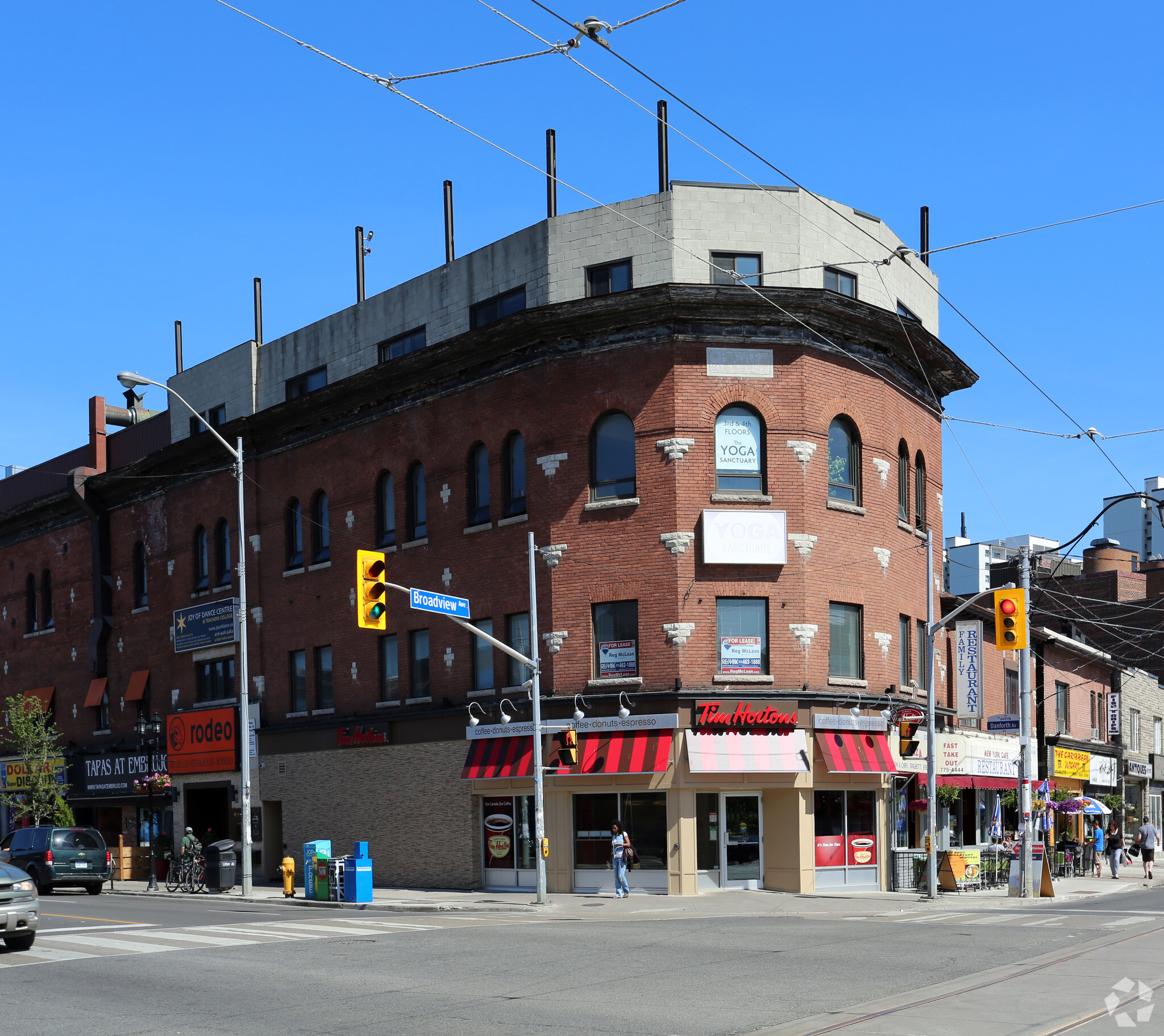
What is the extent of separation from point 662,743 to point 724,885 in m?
3.68

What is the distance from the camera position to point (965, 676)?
41.0 metres

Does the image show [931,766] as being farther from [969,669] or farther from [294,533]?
[294,533]

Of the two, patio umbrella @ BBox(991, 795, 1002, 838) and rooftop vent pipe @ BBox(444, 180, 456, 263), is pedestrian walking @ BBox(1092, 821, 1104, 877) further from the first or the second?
rooftop vent pipe @ BBox(444, 180, 456, 263)

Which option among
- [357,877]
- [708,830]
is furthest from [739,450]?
[357,877]

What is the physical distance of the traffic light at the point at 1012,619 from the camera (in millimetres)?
27938

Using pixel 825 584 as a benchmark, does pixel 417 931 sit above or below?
below

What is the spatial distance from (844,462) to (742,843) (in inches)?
380

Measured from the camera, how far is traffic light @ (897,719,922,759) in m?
29.9

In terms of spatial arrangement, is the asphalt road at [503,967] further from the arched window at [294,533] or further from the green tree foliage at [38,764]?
the green tree foliage at [38,764]

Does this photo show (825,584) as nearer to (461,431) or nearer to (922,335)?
(922,335)

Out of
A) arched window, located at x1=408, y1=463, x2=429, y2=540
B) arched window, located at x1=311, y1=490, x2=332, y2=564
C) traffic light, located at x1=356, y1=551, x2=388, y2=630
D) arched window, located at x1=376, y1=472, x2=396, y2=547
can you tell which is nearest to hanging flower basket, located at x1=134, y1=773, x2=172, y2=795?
arched window, located at x1=311, y1=490, x2=332, y2=564

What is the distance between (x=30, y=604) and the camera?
184 feet

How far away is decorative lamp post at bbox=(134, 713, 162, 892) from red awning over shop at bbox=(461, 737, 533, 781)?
10.4m

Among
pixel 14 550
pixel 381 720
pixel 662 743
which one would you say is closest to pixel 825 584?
pixel 662 743
